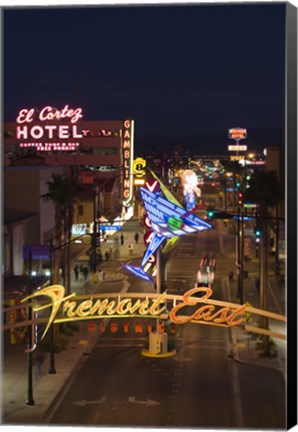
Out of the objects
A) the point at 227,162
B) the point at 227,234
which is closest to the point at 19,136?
the point at 227,234

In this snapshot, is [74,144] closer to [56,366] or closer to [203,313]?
[56,366]

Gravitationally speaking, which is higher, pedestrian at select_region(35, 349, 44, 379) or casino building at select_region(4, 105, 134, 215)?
casino building at select_region(4, 105, 134, 215)

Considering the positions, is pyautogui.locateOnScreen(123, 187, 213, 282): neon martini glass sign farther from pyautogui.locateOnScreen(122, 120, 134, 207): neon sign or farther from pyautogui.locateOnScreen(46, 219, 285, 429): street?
pyautogui.locateOnScreen(122, 120, 134, 207): neon sign

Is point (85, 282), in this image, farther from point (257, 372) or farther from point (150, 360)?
point (257, 372)

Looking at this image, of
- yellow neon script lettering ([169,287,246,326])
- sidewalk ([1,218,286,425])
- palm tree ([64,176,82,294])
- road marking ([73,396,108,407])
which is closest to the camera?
yellow neon script lettering ([169,287,246,326])

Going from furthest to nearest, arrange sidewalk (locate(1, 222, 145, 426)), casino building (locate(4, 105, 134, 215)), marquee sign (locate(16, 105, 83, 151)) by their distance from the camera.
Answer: casino building (locate(4, 105, 134, 215))
marquee sign (locate(16, 105, 83, 151))
sidewalk (locate(1, 222, 145, 426))

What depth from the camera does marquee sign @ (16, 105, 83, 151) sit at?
59.5 metres

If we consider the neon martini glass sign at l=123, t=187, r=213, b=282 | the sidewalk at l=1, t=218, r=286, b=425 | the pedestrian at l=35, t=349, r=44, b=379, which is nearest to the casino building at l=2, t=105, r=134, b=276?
the sidewalk at l=1, t=218, r=286, b=425

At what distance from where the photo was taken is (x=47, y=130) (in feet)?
202

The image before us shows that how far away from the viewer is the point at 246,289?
68.0 metres

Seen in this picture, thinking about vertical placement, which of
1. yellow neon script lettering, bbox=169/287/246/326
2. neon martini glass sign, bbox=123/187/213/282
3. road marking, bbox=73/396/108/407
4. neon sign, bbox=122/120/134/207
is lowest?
road marking, bbox=73/396/108/407

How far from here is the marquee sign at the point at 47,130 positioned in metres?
59.5

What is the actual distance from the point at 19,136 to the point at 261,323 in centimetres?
2003

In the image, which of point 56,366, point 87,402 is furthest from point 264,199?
point 87,402
